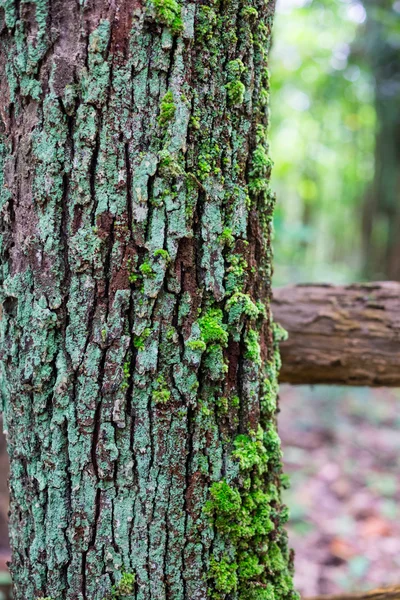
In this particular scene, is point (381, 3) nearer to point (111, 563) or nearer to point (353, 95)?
point (353, 95)

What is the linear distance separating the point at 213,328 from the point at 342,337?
85 centimetres

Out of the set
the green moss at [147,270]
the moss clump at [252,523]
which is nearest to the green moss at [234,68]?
the green moss at [147,270]

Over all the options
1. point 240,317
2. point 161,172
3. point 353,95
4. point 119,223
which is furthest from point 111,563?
point 353,95

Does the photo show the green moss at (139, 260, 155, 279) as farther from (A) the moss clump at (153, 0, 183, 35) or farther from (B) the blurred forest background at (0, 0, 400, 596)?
(B) the blurred forest background at (0, 0, 400, 596)

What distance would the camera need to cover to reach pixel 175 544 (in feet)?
3.48

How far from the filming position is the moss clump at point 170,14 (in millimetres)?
923

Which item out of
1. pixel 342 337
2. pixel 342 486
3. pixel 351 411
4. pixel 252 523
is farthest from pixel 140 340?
pixel 351 411

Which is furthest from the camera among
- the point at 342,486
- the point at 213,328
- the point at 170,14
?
the point at 342,486

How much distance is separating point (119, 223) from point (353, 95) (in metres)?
7.14

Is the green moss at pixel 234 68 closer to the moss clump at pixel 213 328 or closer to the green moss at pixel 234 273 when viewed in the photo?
the green moss at pixel 234 273

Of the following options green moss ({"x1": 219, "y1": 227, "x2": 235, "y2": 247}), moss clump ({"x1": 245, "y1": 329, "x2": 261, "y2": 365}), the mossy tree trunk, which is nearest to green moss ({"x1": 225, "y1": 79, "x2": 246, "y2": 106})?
the mossy tree trunk

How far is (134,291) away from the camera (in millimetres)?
998

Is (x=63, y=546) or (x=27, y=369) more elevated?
(x=27, y=369)

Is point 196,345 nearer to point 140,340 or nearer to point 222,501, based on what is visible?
point 140,340
